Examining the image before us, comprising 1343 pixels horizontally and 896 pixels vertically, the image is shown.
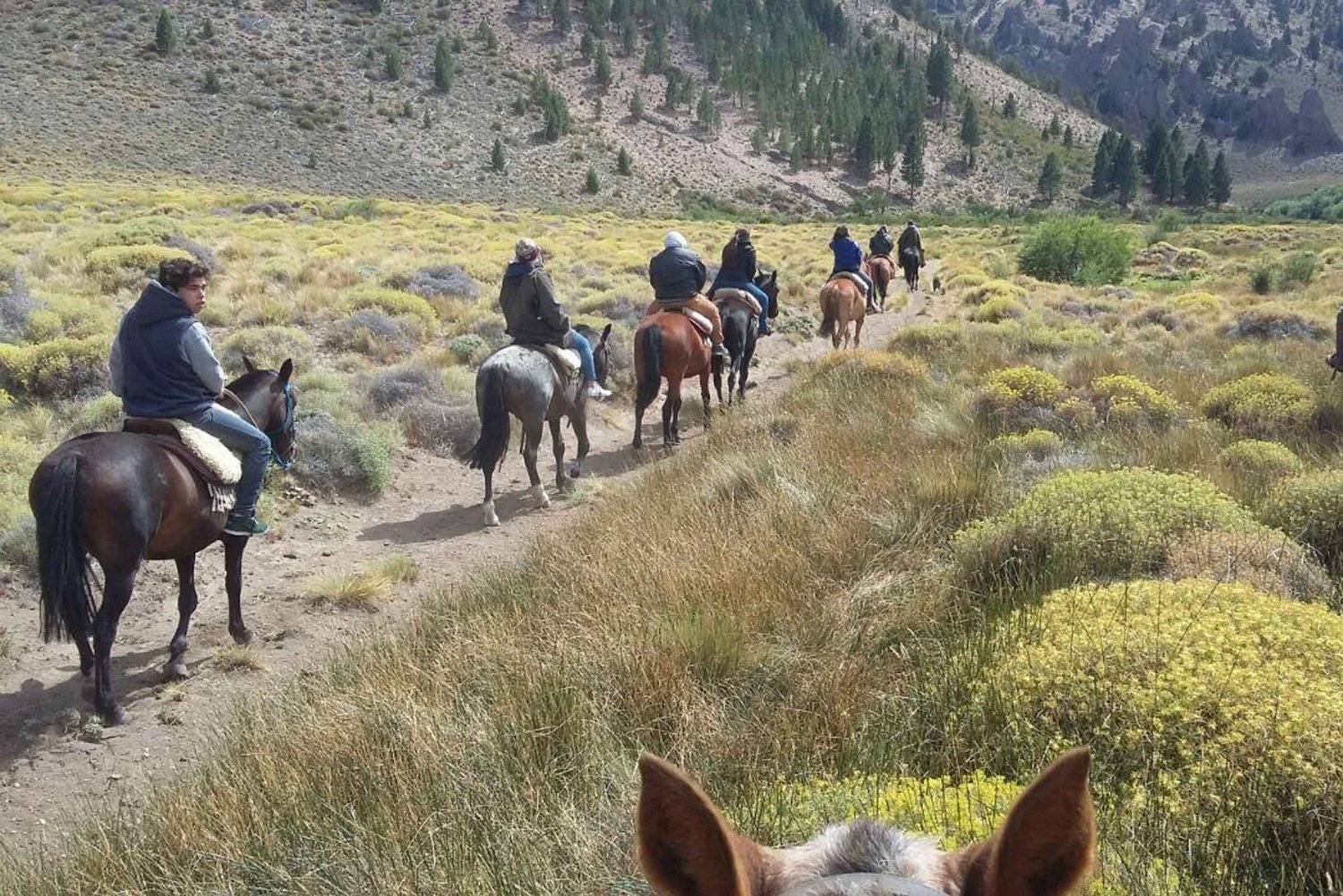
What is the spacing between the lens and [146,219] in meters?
22.2

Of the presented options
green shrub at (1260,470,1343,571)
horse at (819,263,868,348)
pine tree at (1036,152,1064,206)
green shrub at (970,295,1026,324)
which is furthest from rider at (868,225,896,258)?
pine tree at (1036,152,1064,206)

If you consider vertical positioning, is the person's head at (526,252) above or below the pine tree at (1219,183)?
below

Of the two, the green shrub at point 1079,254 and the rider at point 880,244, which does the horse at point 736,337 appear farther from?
the green shrub at point 1079,254

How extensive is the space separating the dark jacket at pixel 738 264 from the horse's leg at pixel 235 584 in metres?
8.76

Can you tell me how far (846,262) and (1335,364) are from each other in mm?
9308

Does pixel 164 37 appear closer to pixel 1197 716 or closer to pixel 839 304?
pixel 839 304

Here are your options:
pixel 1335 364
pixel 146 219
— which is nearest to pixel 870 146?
pixel 146 219

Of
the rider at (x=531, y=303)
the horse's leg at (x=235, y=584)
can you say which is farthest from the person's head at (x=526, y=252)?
the horse's leg at (x=235, y=584)

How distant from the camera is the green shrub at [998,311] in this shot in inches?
733

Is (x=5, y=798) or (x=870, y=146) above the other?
(x=870, y=146)

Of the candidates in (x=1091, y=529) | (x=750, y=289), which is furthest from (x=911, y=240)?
(x=1091, y=529)

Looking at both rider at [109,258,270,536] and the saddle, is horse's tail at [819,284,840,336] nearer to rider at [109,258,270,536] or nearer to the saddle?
the saddle

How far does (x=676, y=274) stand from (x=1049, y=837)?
10.2m

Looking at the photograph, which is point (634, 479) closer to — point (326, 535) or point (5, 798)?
point (326, 535)
